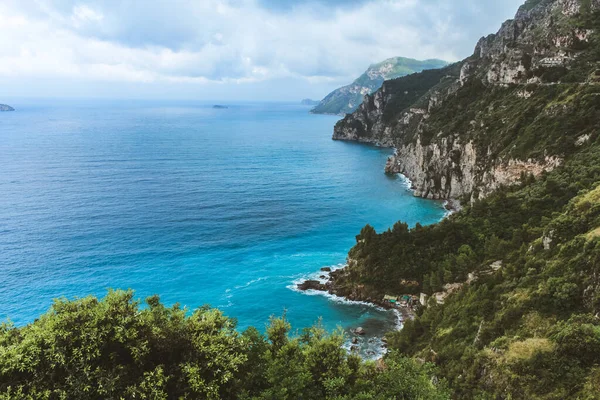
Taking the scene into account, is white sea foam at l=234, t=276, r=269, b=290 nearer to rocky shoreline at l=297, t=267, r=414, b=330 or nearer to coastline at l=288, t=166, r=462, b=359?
coastline at l=288, t=166, r=462, b=359

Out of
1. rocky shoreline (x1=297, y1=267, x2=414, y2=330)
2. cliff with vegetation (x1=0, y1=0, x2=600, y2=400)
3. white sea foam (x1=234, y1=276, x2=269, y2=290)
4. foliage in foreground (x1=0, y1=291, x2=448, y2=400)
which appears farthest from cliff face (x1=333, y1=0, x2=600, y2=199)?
foliage in foreground (x1=0, y1=291, x2=448, y2=400)

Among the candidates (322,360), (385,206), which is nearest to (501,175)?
(385,206)

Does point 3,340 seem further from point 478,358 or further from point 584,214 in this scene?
point 584,214

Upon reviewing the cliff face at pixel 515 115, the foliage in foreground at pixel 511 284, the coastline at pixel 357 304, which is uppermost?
the cliff face at pixel 515 115

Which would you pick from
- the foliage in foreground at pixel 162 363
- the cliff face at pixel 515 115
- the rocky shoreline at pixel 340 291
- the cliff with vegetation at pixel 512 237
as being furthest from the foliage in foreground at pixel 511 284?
the cliff face at pixel 515 115

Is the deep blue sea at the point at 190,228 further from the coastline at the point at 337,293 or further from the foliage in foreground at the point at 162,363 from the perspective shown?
the foliage in foreground at the point at 162,363

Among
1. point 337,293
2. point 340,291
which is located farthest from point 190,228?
point 340,291

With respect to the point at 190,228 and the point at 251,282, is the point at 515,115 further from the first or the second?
the point at 190,228
